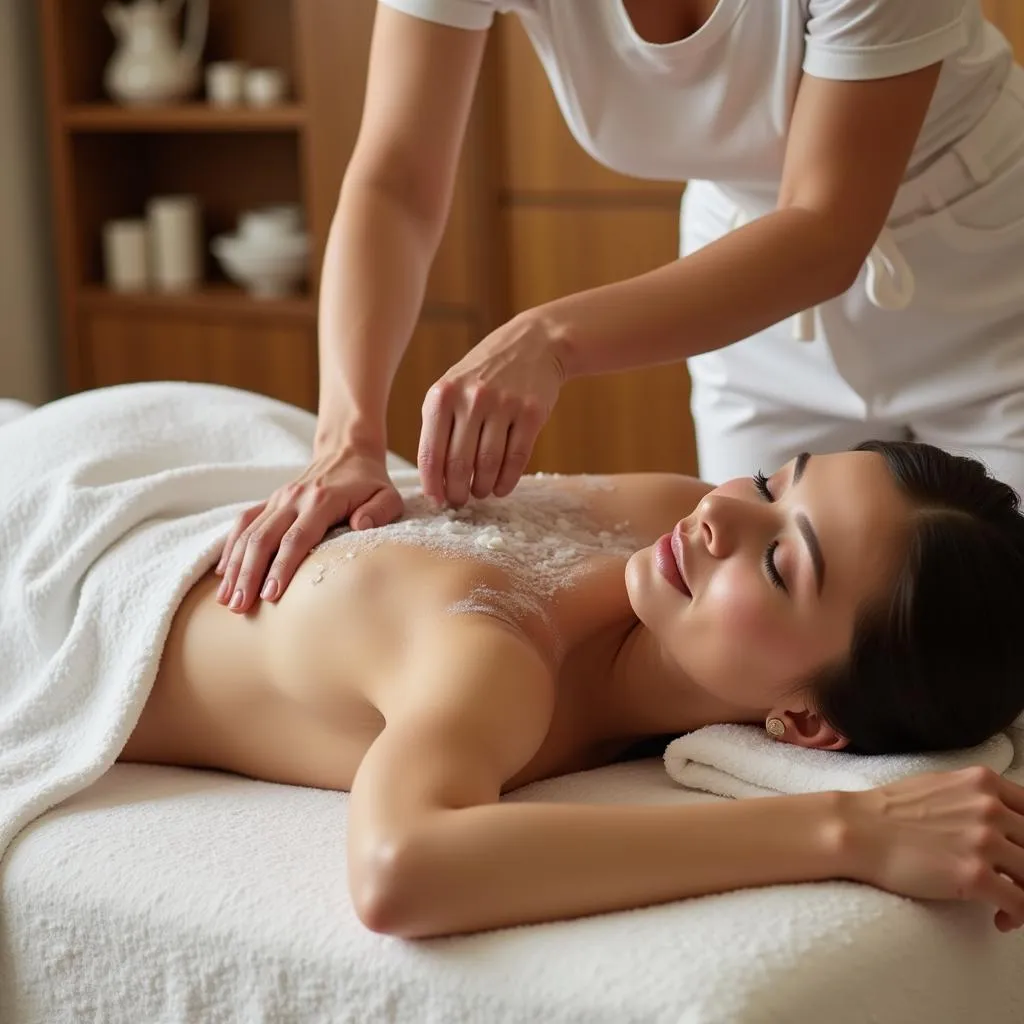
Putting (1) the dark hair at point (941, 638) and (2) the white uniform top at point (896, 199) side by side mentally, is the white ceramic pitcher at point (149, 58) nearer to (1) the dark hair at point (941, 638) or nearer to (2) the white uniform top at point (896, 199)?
(2) the white uniform top at point (896, 199)

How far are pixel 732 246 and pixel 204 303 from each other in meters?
2.70

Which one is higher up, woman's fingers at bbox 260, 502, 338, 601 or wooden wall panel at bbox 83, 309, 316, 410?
woman's fingers at bbox 260, 502, 338, 601

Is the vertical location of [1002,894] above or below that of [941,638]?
below

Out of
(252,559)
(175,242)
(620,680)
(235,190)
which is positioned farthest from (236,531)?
(235,190)

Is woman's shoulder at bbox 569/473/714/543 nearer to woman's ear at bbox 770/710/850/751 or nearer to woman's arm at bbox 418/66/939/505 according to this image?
woman's arm at bbox 418/66/939/505

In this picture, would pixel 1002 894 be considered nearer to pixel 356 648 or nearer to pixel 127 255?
pixel 356 648

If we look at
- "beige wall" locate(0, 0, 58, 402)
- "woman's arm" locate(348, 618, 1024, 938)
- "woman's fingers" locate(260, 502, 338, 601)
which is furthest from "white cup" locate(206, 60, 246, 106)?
"woman's arm" locate(348, 618, 1024, 938)

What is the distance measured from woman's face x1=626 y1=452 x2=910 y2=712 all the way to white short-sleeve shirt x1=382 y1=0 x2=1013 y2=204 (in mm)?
489

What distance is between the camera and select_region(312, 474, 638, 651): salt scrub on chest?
4.83ft

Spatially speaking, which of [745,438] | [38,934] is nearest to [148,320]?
[745,438]

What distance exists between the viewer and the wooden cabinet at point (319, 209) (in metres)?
3.62

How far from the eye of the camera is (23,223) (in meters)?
4.19

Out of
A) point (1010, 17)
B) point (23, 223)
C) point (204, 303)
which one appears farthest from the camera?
point (23, 223)

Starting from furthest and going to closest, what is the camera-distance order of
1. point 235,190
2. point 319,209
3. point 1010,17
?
point 235,190 < point 319,209 < point 1010,17
